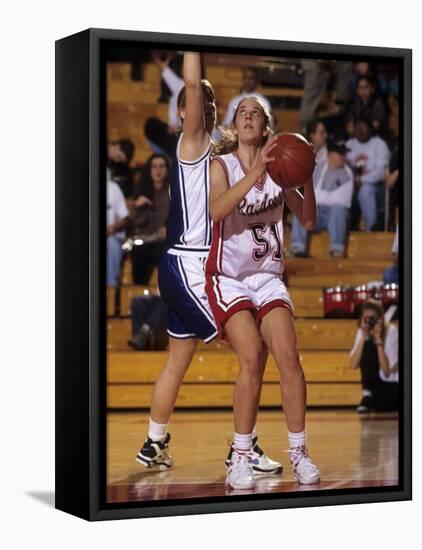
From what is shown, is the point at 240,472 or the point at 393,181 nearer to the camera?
the point at 240,472

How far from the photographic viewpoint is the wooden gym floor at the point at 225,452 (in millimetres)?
7520

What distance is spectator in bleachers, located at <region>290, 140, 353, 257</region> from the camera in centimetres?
801

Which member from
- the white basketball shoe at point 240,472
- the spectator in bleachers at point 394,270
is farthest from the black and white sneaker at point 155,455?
the spectator in bleachers at point 394,270

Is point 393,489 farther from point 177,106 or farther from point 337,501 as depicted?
point 177,106

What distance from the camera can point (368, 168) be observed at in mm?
8180

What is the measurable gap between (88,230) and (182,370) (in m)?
0.87

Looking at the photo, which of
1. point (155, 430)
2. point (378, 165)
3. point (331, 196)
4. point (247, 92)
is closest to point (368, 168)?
point (378, 165)

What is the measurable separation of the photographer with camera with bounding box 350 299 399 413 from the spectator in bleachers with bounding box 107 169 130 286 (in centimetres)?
146

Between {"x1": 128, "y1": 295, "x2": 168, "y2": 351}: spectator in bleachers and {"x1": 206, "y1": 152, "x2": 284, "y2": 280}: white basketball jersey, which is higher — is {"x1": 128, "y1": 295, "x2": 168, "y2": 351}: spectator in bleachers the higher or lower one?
the lower one

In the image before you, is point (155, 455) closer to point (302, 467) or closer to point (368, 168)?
point (302, 467)

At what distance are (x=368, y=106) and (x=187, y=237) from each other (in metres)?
1.21

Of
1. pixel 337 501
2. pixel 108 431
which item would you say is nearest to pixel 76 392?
pixel 108 431

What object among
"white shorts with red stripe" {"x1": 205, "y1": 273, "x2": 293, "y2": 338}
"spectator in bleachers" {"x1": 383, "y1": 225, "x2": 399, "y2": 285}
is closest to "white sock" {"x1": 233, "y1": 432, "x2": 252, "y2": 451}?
"white shorts with red stripe" {"x1": 205, "y1": 273, "x2": 293, "y2": 338}

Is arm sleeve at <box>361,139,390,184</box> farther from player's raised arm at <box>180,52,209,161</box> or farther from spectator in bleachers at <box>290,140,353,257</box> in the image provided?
player's raised arm at <box>180,52,209,161</box>
